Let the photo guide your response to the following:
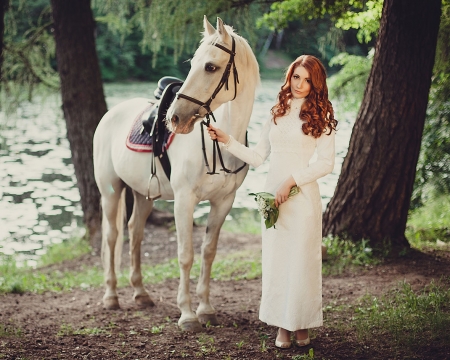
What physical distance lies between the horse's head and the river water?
518 centimetres

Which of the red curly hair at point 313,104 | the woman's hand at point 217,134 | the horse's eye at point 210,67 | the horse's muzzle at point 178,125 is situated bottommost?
the woman's hand at point 217,134

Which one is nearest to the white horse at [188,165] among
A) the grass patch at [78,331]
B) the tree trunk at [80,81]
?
the grass patch at [78,331]

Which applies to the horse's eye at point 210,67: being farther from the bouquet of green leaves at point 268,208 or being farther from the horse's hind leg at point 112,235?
the horse's hind leg at point 112,235

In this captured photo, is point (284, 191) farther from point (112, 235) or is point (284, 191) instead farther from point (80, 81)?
point (80, 81)

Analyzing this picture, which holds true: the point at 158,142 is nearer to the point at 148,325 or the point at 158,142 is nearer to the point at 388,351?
the point at 148,325

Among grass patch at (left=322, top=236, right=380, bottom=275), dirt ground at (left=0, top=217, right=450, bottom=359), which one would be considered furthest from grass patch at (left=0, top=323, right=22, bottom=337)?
grass patch at (left=322, top=236, right=380, bottom=275)

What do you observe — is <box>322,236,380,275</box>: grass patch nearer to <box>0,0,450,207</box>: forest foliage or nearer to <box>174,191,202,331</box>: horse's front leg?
<box>174,191,202,331</box>: horse's front leg

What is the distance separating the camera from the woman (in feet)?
12.5

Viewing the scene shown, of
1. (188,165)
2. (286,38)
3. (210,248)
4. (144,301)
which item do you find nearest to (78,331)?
(144,301)

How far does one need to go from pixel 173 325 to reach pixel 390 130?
2.94 meters

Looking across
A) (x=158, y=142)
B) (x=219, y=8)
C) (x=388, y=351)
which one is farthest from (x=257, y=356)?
(x=219, y=8)

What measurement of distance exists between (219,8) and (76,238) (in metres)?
4.65

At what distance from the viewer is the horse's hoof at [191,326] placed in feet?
15.1

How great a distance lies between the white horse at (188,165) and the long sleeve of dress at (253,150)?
0.32 m
